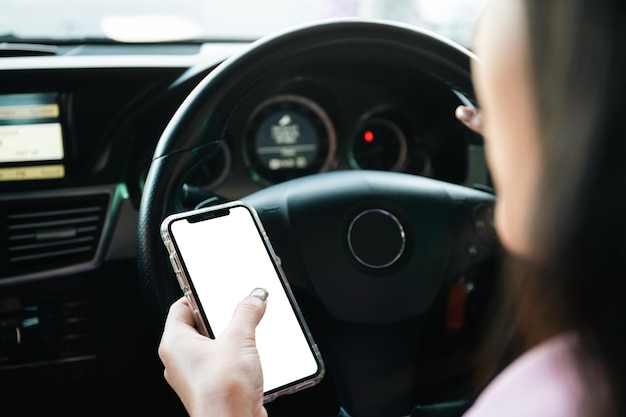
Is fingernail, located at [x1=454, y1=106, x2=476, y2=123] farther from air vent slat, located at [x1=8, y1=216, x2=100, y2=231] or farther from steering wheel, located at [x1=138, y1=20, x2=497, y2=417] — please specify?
air vent slat, located at [x1=8, y1=216, x2=100, y2=231]

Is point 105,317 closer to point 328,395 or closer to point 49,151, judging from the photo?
point 49,151

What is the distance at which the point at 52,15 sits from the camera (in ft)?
4.58

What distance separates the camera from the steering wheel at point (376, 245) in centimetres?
88

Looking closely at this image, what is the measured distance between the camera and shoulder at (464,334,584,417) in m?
0.46

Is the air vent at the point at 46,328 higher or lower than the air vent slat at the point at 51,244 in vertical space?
lower

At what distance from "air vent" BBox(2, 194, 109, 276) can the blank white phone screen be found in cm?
48

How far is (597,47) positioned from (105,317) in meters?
1.03

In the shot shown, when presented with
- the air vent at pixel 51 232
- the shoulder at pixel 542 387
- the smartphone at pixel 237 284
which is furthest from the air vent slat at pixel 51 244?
the shoulder at pixel 542 387

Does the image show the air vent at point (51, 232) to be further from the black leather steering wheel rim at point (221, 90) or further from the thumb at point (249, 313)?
the thumb at point (249, 313)

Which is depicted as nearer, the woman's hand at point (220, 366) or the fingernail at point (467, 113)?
the woman's hand at point (220, 366)

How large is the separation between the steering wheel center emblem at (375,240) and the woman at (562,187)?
16.9 inches

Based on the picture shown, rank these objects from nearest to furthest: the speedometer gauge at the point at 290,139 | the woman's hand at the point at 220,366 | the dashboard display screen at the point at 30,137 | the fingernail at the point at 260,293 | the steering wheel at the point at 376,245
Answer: the woman's hand at the point at 220,366 → the fingernail at the point at 260,293 → the steering wheel at the point at 376,245 → the dashboard display screen at the point at 30,137 → the speedometer gauge at the point at 290,139

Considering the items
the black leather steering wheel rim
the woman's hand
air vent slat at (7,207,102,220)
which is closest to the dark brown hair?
the woman's hand

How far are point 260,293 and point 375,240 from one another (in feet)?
0.98
